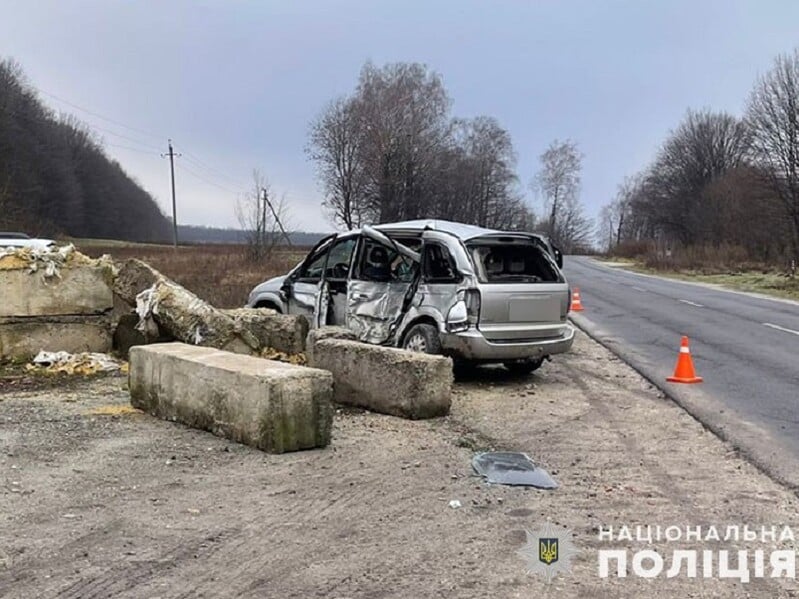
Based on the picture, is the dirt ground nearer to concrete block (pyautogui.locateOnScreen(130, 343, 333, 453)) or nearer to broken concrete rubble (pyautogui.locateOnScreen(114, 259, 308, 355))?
concrete block (pyautogui.locateOnScreen(130, 343, 333, 453))

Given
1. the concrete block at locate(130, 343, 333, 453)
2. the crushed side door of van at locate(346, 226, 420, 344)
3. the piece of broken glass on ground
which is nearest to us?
the piece of broken glass on ground

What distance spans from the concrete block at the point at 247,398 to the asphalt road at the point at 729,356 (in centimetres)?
350

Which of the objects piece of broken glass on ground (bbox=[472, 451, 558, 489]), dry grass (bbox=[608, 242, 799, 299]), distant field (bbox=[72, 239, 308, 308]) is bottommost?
dry grass (bbox=[608, 242, 799, 299])

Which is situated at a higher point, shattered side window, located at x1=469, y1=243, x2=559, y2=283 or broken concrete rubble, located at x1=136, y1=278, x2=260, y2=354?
shattered side window, located at x1=469, y1=243, x2=559, y2=283

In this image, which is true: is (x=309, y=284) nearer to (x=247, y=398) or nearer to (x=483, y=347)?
(x=483, y=347)

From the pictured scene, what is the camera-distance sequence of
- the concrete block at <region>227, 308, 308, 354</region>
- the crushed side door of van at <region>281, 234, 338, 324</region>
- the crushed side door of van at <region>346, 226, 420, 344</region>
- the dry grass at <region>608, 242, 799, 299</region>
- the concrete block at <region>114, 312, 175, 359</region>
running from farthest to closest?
the dry grass at <region>608, 242, 799, 299</region> → the crushed side door of van at <region>281, 234, 338, 324</region> → the concrete block at <region>114, 312, 175, 359</region> → the concrete block at <region>227, 308, 308, 354</region> → the crushed side door of van at <region>346, 226, 420, 344</region>

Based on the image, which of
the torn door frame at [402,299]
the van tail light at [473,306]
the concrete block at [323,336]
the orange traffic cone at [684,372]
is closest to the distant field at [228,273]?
the torn door frame at [402,299]

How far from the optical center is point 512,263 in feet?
30.0

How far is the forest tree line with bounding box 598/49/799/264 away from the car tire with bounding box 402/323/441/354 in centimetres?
4164

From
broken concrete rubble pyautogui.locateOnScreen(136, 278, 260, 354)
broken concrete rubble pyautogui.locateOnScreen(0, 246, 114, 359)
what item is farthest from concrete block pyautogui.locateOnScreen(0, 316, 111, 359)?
broken concrete rubble pyautogui.locateOnScreen(136, 278, 260, 354)

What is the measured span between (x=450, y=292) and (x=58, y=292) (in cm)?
520

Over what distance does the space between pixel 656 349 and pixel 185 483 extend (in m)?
9.32

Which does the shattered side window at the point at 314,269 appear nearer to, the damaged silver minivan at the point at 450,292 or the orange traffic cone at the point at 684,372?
the damaged silver minivan at the point at 450,292

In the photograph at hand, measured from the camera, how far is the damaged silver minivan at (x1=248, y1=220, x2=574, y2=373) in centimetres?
852
